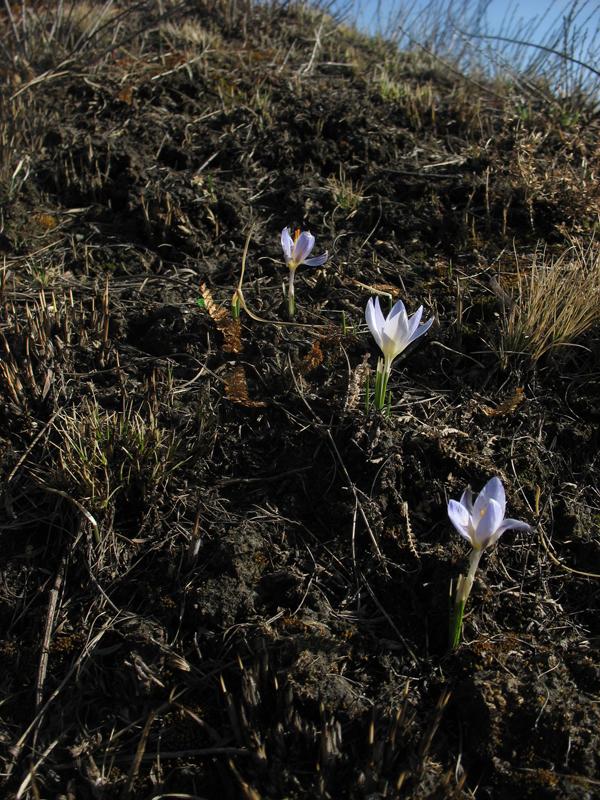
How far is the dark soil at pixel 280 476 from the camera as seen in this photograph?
1776 mm

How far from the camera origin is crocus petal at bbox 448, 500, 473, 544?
5.76 feet

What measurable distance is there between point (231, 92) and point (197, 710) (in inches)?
146

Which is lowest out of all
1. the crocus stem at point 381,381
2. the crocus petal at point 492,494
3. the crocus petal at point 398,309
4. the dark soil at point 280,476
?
the dark soil at point 280,476

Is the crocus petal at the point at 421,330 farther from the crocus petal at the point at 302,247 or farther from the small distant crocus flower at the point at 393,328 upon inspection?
the crocus petal at the point at 302,247

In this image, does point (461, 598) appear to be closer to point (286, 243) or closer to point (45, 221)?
point (286, 243)

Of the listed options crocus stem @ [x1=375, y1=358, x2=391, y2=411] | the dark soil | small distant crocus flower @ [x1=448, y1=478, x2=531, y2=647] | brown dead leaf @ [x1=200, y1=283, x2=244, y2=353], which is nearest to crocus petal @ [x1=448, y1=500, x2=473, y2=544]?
small distant crocus flower @ [x1=448, y1=478, x2=531, y2=647]

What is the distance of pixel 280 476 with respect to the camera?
2330 mm

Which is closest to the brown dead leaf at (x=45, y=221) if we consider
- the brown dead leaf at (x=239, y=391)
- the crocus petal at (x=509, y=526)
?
the brown dead leaf at (x=239, y=391)

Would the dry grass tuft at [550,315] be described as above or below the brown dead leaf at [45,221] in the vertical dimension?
above

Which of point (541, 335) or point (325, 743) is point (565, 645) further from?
point (541, 335)

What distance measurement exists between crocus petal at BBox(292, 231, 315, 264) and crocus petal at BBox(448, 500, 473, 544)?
1.24 metres

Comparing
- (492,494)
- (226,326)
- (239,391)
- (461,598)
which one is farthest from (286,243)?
(461,598)

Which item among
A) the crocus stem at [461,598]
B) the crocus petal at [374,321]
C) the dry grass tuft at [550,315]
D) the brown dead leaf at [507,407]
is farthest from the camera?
the dry grass tuft at [550,315]

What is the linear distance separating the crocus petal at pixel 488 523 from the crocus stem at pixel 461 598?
0.05 m
